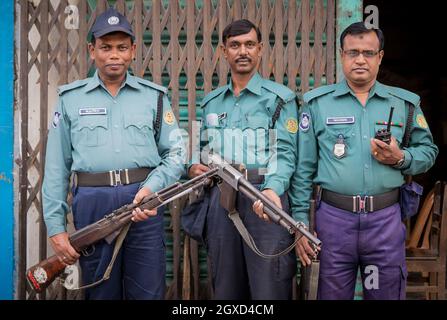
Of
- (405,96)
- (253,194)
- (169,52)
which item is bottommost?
(253,194)

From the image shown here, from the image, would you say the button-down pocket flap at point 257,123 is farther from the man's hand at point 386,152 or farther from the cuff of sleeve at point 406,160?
the cuff of sleeve at point 406,160

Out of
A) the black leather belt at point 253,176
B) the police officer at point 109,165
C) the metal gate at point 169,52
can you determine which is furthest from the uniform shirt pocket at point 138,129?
the metal gate at point 169,52

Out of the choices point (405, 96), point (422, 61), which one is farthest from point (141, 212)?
point (422, 61)

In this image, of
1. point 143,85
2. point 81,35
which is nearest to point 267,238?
point 143,85

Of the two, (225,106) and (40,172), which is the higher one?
(225,106)

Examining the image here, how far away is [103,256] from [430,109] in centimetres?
658

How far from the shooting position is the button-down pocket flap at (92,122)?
11.5 ft

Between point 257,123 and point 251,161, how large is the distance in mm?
270

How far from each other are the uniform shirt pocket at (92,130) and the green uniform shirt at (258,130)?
2.52 feet

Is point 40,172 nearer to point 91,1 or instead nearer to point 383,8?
point 91,1

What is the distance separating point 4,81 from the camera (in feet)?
14.3

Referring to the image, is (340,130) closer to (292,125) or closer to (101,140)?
(292,125)

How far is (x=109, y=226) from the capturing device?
333 centimetres

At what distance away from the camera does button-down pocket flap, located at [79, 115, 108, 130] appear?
3.50 meters
